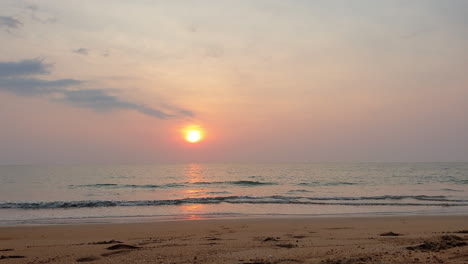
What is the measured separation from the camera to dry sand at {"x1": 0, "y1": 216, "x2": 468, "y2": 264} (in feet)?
22.2

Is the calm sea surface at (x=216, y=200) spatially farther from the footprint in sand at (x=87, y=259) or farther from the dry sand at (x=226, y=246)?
the footprint in sand at (x=87, y=259)

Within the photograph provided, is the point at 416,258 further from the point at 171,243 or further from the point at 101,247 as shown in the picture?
the point at 101,247

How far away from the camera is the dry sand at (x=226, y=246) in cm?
676

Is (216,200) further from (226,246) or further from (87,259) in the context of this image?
(87,259)

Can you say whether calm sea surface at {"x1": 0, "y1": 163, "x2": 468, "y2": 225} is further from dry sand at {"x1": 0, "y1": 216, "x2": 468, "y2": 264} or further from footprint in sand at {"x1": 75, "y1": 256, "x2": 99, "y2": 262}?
footprint in sand at {"x1": 75, "y1": 256, "x2": 99, "y2": 262}

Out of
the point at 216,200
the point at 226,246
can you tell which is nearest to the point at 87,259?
the point at 226,246

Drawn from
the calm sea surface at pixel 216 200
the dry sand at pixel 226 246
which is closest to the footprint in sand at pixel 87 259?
the dry sand at pixel 226 246

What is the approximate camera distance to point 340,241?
8.98 m

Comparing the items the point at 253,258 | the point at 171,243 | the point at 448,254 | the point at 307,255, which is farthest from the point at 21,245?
the point at 448,254

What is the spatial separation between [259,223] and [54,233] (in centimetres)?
748

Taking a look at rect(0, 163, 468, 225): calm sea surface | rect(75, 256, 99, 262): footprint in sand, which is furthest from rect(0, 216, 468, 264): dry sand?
rect(0, 163, 468, 225): calm sea surface

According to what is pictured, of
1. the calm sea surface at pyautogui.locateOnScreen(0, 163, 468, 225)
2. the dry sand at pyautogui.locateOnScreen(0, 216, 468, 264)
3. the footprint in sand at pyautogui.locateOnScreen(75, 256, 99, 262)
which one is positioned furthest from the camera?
the calm sea surface at pyautogui.locateOnScreen(0, 163, 468, 225)

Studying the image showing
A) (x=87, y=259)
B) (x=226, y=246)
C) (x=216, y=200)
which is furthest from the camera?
(x=216, y=200)

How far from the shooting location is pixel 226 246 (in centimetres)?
836
